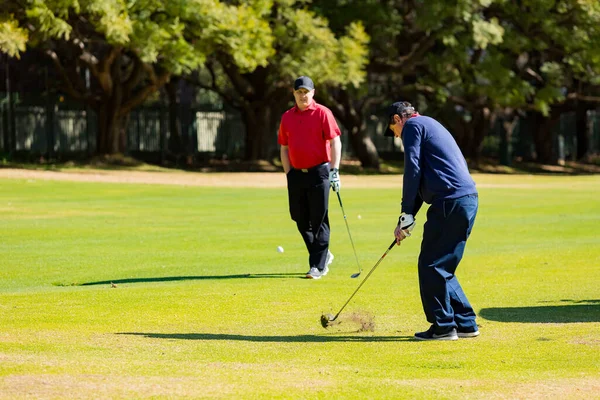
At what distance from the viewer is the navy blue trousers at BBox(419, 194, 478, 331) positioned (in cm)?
901

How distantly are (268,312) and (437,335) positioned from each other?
2079 millimetres

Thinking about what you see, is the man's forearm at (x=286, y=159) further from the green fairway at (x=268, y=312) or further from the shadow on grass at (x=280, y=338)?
the shadow on grass at (x=280, y=338)

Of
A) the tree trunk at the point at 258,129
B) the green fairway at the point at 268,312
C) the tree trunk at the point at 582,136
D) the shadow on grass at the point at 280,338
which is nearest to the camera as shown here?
the green fairway at the point at 268,312

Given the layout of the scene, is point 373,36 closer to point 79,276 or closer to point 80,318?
point 79,276

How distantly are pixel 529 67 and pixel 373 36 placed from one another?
1036cm

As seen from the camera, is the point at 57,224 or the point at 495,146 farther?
the point at 495,146

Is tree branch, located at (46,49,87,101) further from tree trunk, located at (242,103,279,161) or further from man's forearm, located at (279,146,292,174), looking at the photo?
man's forearm, located at (279,146,292,174)

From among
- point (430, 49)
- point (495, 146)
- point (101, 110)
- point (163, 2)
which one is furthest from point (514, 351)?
point (495, 146)

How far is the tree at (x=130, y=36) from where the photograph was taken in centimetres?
3397

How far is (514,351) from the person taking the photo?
8.57 metres

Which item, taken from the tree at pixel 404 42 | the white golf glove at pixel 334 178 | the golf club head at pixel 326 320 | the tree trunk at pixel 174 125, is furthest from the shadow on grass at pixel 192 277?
the tree trunk at pixel 174 125

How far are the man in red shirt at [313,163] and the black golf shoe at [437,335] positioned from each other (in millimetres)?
4140

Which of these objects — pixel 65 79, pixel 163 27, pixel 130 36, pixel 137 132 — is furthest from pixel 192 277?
pixel 137 132

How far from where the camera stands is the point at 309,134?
1336 cm
